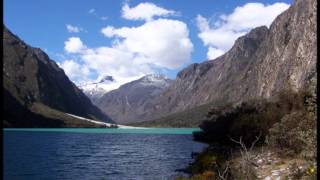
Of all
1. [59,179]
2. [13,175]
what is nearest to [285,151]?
[59,179]

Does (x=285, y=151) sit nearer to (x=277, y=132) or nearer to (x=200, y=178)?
(x=277, y=132)

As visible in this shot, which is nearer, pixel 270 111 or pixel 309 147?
pixel 309 147

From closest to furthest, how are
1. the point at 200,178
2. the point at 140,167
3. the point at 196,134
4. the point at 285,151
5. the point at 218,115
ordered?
the point at 200,178, the point at 285,151, the point at 140,167, the point at 218,115, the point at 196,134

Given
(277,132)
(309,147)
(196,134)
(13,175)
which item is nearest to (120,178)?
(13,175)

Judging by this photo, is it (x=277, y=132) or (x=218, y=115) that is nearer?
(x=277, y=132)

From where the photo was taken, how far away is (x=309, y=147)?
13.1 m

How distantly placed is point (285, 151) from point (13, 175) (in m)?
29.4

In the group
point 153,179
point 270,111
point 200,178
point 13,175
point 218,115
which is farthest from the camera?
point 218,115

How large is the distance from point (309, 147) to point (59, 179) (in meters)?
41.3

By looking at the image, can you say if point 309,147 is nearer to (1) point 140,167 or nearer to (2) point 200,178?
(2) point 200,178

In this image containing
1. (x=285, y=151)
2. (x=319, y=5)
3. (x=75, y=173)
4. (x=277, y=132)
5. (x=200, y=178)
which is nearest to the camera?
(x=319, y=5)

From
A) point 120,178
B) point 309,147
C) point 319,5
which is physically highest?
point 319,5

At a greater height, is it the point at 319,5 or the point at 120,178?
the point at 319,5

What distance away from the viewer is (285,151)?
3838 cm
